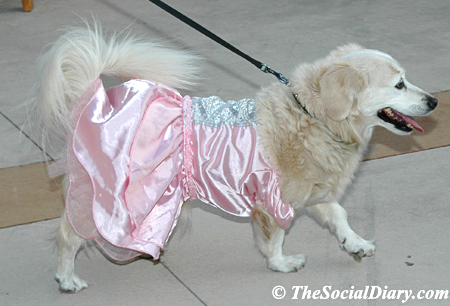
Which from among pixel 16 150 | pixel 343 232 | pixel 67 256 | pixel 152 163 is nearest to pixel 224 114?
pixel 152 163

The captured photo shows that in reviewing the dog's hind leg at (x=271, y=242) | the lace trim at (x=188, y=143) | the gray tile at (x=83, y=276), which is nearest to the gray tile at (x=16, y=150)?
the gray tile at (x=83, y=276)

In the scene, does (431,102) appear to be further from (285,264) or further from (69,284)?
(69,284)

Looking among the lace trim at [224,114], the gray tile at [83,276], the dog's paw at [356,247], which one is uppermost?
the lace trim at [224,114]

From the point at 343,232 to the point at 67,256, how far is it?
1.57m

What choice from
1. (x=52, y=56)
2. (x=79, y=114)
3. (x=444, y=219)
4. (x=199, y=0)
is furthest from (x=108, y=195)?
(x=199, y=0)

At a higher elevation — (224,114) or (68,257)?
(224,114)

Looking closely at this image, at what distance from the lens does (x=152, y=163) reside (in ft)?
10.0

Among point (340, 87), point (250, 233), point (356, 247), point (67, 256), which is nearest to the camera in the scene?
point (340, 87)

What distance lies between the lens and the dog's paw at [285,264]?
3.50m

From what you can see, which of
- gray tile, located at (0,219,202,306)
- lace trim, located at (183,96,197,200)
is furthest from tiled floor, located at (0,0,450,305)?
lace trim, located at (183,96,197,200)

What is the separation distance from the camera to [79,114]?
123 inches

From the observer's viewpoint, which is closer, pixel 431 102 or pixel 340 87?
pixel 340 87

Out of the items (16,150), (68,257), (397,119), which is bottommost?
(16,150)

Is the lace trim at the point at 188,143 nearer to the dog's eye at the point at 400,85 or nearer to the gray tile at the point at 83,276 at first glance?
the gray tile at the point at 83,276
